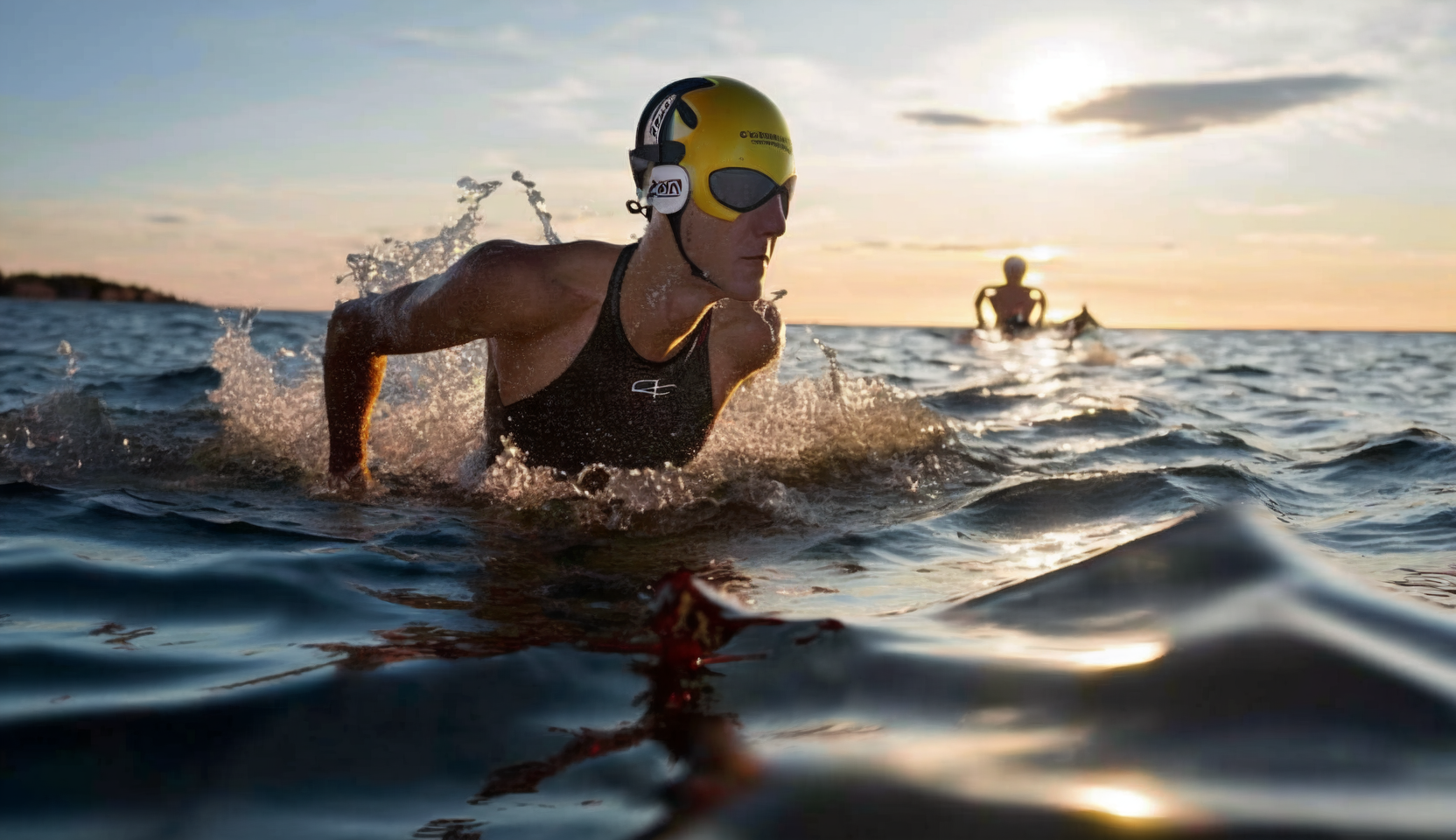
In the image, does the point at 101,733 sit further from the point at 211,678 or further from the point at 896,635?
the point at 896,635

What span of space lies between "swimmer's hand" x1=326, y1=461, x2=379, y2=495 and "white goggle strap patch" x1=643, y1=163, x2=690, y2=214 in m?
1.83

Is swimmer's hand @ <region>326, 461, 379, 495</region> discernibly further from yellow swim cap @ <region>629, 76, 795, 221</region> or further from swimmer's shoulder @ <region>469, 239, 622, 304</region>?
yellow swim cap @ <region>629, 76, 795, 221</region>

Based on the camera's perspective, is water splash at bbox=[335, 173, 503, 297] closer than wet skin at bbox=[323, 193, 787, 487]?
No

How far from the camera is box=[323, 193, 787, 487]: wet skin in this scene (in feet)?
14.0

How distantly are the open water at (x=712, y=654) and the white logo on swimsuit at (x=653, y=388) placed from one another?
368 mm

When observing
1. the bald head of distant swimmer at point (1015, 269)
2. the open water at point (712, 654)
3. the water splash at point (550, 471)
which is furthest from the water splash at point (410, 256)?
the bald head of distant swimmer at point (1015, 269)

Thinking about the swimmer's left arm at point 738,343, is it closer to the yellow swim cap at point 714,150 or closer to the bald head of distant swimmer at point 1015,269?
the yellow swim cap at point 714,150

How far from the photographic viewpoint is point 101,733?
201cm

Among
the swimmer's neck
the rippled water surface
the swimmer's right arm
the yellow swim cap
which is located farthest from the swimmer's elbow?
the yellow swim cap

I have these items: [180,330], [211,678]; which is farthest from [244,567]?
[180,330]

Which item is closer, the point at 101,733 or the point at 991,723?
the point at 991,723

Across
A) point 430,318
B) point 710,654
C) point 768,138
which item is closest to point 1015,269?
point 768,138

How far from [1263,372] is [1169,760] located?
59.1ft

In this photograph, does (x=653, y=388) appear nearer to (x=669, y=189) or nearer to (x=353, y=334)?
(x=669, y=189)
